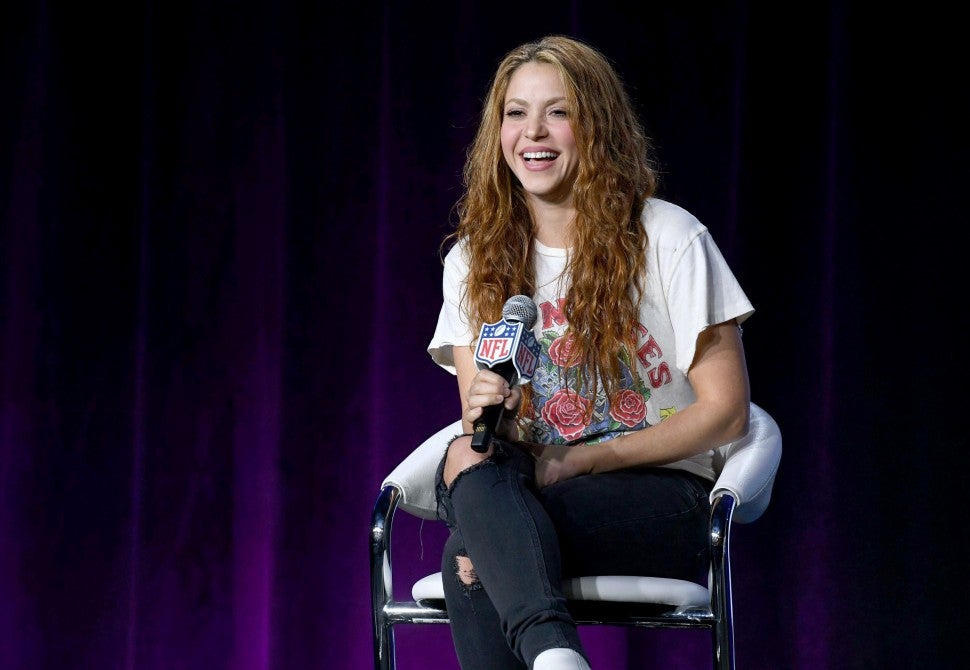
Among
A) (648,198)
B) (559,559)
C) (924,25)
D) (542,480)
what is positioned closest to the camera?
(559,559)

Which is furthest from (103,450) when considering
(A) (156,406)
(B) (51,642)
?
(B) (51,642)

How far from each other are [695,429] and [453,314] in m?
0.42

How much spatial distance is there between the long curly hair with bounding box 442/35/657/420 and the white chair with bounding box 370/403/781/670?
201 mm

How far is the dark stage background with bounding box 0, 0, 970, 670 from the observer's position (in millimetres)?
2119

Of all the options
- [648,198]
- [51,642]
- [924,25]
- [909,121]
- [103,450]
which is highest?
[924,25]

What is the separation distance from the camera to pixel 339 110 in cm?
236

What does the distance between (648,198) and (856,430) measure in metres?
0.80

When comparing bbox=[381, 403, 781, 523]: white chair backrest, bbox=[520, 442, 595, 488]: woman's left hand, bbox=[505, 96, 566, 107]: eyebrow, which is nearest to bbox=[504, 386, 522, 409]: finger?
bbox=[520, 442, 595, 488]: woman's left hand

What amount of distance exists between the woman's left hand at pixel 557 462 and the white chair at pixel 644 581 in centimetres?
15

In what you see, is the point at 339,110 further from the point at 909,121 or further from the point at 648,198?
the point at 909,121

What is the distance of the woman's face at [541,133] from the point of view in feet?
5.19

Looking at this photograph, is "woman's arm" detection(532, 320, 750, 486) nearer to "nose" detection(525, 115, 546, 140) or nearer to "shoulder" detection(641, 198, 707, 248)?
"shoulder" detection(641, 198, 707, 248)

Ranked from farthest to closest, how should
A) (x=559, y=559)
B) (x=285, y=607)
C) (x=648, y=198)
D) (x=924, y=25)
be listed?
1. (x=285, y=607)
2. (x=924, y=25)
3. (x=648, y=198)
4. (x=559, y=559)

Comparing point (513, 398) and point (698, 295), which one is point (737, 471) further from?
point (513, 398)
